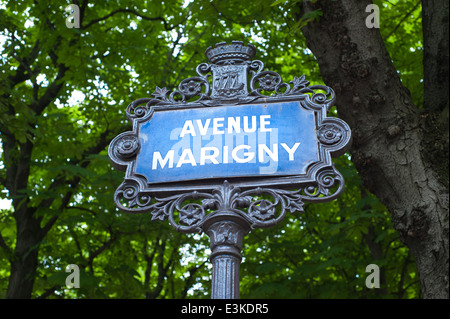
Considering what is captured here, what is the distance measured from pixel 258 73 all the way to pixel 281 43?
632cm

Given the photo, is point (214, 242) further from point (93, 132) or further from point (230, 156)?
point (93, 132)

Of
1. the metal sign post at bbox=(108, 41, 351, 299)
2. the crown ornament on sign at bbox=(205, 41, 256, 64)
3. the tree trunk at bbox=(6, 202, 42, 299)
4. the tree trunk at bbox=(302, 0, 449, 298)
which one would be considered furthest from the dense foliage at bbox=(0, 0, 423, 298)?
the metal sign post at bbox=(108, 41, 351, 299)

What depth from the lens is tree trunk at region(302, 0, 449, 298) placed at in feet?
13.9

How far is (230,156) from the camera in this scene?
2975mm

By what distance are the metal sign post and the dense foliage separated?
4014mm

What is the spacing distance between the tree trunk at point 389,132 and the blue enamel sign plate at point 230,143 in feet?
5.12

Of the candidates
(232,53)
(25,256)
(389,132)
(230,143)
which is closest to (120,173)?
(25,256)

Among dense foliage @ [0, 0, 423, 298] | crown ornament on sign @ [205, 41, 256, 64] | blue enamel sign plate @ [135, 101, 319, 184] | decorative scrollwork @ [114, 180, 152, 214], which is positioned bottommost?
decorative scrollwork @ [114, 180, 152, 214]

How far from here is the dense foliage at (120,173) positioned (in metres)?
7.89

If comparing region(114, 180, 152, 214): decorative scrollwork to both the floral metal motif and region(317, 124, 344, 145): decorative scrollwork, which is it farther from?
region(317, 124, 344, 145): decorative scrollwork

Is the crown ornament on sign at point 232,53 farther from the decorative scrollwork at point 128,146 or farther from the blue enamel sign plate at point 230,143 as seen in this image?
the decorative scrollwork at point 128,146

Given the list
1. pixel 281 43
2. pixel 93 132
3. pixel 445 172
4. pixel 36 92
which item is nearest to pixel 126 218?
pixel 93 132

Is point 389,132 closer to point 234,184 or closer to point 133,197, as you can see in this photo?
point 234,184
